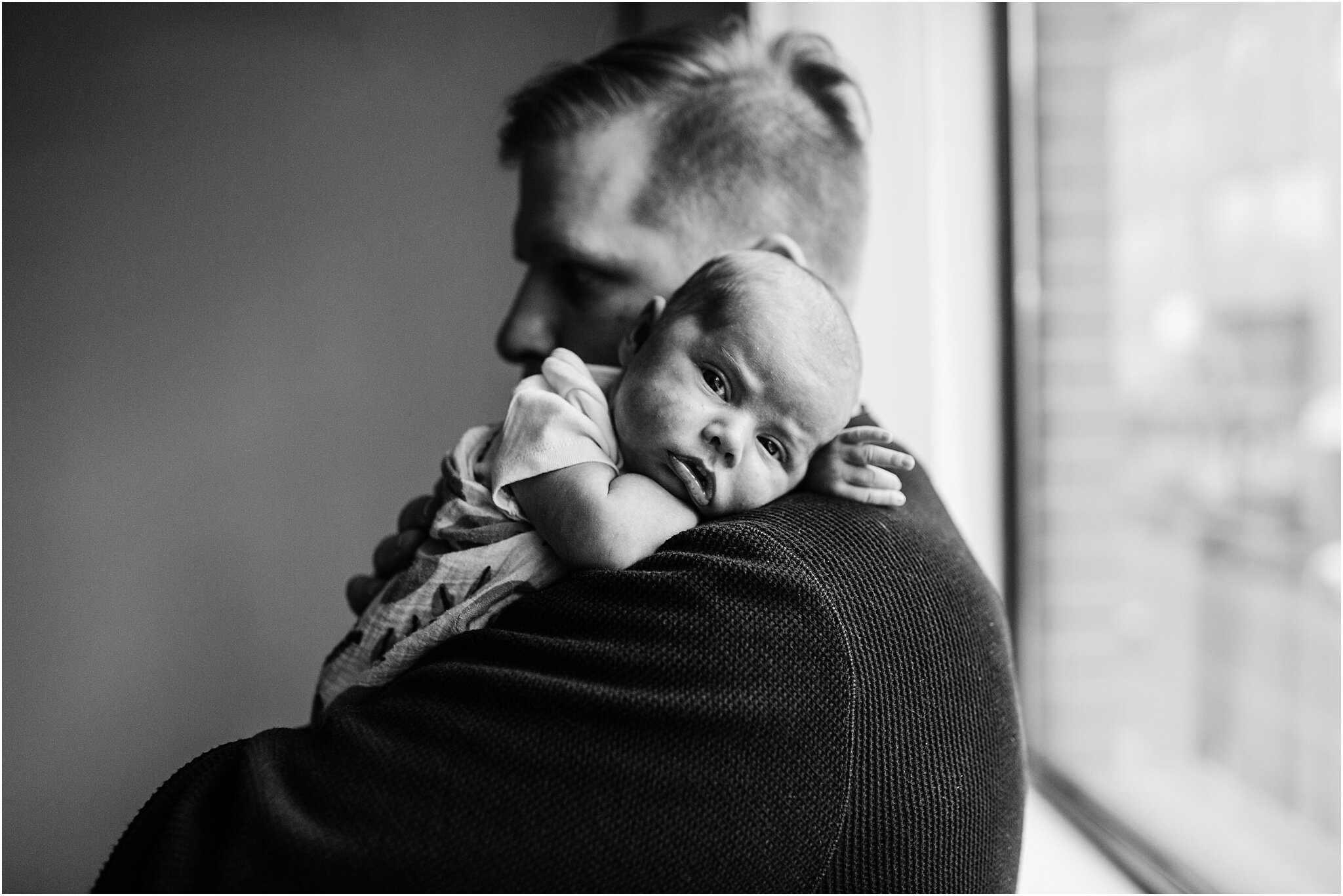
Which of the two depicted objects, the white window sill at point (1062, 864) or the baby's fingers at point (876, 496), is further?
the white window sill at point (1062, 864)

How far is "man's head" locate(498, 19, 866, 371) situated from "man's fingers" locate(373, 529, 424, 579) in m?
0.38

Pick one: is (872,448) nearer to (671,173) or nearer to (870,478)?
(870,478)

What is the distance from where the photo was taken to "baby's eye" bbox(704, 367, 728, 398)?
0.88 meters

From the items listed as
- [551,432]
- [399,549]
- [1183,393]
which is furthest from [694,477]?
[1183,393]

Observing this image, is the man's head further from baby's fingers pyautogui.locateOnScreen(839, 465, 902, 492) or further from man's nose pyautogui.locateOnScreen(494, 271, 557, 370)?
baby's fingers pyautogui.locateOnScreen(839, 465, 902, 492)

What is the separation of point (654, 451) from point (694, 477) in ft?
0.15

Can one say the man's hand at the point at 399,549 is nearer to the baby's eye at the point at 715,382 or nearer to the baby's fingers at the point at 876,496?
the baby's eye at the point at 715,382

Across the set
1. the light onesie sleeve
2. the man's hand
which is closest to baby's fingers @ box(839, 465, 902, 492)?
the light onesie sleeve

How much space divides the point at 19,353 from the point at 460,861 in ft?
7.68

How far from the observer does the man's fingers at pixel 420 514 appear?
1.07 m

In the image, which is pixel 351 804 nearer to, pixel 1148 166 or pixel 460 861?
pixel 460 861

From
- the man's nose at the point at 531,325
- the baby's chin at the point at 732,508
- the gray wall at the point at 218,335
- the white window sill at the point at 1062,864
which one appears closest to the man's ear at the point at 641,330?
the baby's chin at the point at 732,508

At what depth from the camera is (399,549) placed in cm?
110

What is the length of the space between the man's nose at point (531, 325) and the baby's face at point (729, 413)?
0.51m
